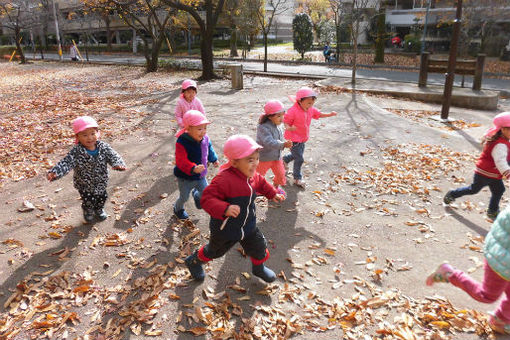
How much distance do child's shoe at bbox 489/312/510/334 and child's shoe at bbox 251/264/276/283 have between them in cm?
192

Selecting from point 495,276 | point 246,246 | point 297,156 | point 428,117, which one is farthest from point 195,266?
point 428,117

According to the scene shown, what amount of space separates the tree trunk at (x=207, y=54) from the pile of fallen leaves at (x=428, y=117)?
9508 millimetres

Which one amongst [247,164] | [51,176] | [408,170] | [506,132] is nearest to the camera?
[247,164]

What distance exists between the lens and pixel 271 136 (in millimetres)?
4852

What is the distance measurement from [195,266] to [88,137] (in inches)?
81.8

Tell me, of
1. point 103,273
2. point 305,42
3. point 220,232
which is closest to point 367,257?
point 220,232

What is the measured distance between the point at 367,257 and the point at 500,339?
1453 millimetres

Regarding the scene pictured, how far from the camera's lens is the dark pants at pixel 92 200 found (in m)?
4.71

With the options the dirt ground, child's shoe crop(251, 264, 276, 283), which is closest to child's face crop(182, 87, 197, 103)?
the dirt ground

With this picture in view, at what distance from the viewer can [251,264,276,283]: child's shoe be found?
3557 millimetres

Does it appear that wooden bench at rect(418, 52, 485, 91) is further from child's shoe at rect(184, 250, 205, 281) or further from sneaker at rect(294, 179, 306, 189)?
child's shoe at rect(184, 250, 205, 281)

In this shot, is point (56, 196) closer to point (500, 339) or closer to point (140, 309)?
point (140, 309)

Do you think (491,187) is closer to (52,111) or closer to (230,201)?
(230,201)

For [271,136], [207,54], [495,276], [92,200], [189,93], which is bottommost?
[92,200]
